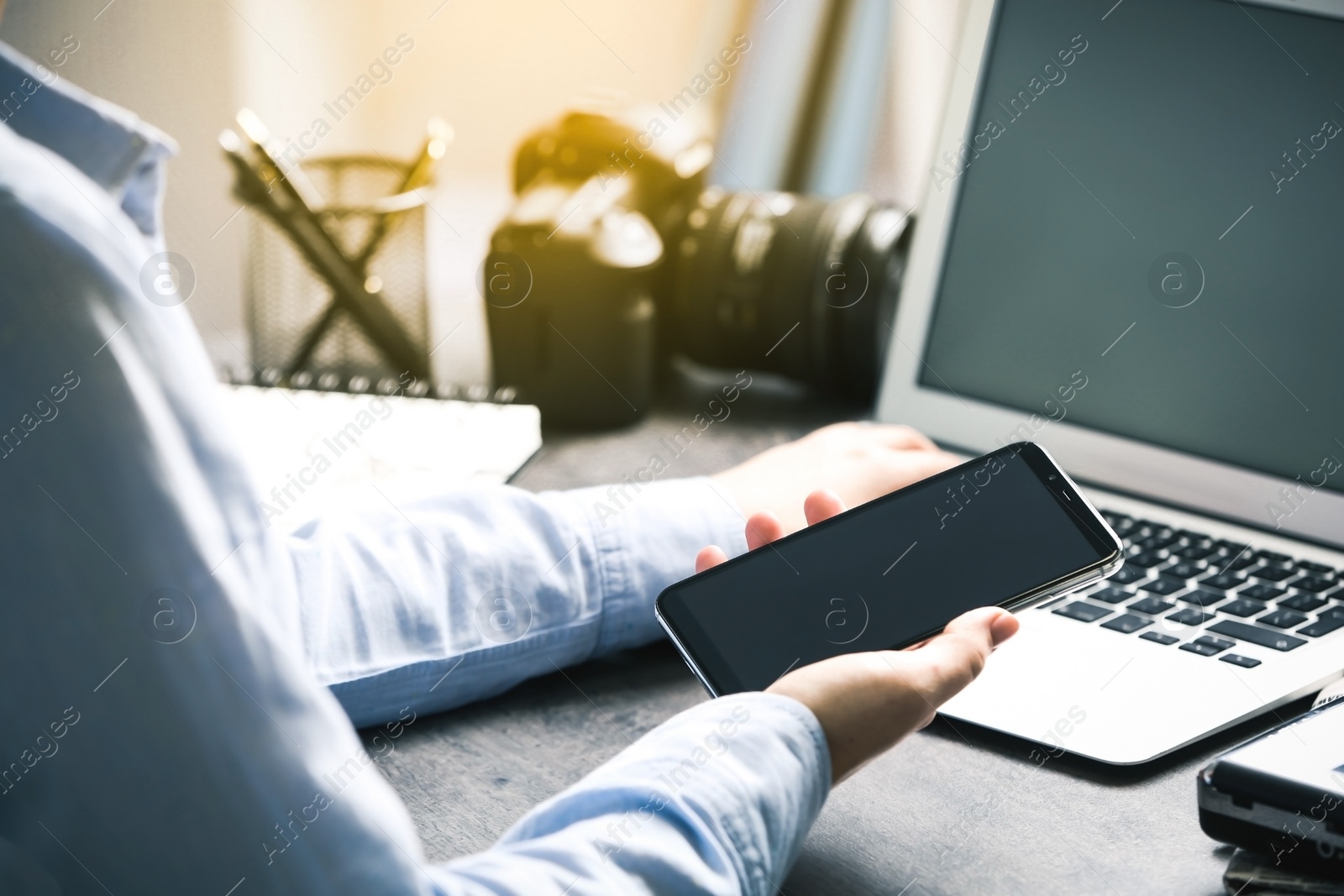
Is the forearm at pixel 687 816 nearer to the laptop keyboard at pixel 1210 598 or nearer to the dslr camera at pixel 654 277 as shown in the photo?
the laptop keyboard at pixel 1210 598

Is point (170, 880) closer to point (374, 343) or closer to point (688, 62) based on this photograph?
point (374, 343)

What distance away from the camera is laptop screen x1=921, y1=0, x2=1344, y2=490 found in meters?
0.62

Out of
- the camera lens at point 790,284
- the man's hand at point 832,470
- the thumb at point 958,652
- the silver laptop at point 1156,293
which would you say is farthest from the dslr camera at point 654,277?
the thumb at point 958,652

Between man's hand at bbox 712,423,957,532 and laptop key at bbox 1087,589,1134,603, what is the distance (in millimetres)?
113

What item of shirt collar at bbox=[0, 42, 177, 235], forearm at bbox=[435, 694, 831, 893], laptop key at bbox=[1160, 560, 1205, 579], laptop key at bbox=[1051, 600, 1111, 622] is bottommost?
forearm at bbox=[435, 694, 831, 893]

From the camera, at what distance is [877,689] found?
383 mm

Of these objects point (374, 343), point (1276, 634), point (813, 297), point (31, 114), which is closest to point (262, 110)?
point (374, 343)

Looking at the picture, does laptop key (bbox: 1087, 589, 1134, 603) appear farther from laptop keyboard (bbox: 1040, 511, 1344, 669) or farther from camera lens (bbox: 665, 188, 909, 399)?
camera lens (bbox: 665, 188, 909, 399)

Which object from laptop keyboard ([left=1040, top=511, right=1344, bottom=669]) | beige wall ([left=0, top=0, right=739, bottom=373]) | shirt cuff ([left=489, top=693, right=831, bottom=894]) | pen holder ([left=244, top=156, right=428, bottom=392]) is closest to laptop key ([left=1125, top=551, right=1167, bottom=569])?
laptop keyboard ([left=1040, top=511, right=1344, bottom=669])

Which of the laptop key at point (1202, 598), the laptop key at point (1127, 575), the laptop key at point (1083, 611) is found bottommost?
the laptop key at point (1083, 611)

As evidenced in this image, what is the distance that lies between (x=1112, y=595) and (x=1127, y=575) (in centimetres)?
3

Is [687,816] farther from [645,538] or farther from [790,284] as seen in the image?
[790,284]

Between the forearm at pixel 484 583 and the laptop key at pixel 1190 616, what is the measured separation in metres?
0.21

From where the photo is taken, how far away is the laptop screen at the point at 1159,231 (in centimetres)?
62
